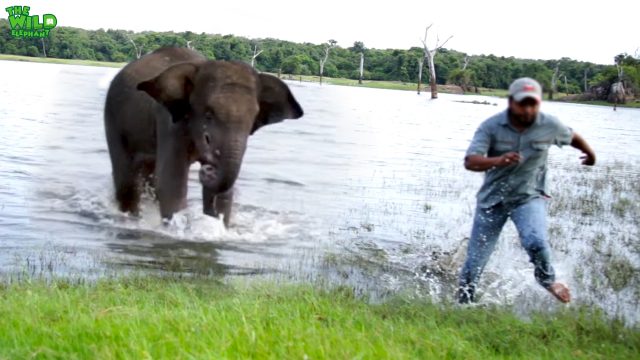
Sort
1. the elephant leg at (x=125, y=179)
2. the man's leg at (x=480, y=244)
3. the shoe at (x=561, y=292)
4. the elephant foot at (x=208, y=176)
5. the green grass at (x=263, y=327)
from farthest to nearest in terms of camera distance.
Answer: the elephant leg at (x=125, y=179)
the elephant foot at (x=208, y=176)
the man's leg at (x=480, y=244)
the shoe at (x=561, y=292)
the green grass at (x=263, y=327)

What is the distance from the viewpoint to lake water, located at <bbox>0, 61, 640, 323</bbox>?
9.24m

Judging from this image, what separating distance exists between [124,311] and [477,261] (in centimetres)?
322

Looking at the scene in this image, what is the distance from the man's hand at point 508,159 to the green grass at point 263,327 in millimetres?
1121

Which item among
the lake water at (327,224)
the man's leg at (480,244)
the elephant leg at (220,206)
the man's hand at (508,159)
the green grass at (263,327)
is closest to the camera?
the green grass at (263,327)

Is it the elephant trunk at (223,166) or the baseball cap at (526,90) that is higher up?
the baseball cap at (526,90)

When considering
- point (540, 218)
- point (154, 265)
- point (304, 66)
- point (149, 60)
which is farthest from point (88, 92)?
point (540, 218)

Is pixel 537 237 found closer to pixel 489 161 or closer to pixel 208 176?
pixel 489 161

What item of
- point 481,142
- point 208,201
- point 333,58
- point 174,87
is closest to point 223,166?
point 208,201

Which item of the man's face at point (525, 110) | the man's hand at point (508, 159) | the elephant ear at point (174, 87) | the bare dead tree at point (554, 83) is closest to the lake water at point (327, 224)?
the elephant ear at point (174, 87)

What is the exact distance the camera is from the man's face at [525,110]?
7.07m

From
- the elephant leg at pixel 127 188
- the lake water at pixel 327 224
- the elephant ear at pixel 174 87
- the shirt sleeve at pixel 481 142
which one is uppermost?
the elephant ear at pixel 174 87

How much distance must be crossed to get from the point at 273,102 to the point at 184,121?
103 cm

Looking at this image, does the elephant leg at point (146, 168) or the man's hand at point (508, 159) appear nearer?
the man's hand at point (508, 159)

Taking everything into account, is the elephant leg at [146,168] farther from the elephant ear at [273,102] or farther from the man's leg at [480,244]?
the man's leg at [480,244]
